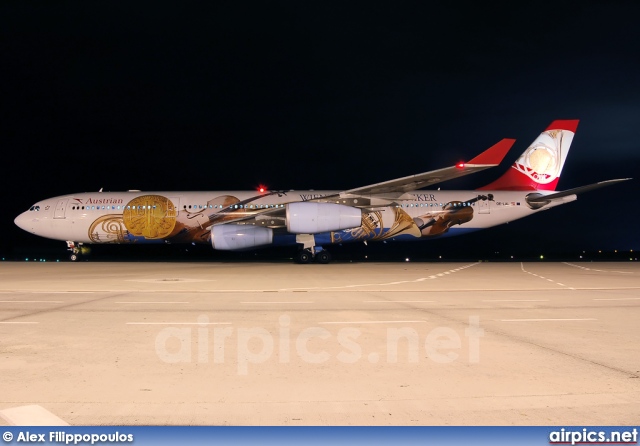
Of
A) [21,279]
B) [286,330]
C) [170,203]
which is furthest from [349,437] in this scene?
[170,203]

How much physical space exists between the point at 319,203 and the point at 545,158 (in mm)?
12854

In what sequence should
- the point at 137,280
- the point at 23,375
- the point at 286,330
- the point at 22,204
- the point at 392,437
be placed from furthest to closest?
the point at 22,204 → the point at 137,280 → the point at 286,330 → the point at 23,375 → the point at 392,437

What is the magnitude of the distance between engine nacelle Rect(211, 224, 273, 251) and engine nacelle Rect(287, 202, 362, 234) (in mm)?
1389

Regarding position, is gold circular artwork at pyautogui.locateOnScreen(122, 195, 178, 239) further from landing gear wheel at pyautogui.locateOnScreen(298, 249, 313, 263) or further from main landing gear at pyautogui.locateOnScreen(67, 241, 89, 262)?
landing gear wheel at pyautogui.locateOnScreen(298, 249, 313, 263)

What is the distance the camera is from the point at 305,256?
79.0 ft

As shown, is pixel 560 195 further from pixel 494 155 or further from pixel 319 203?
pixel 319 203

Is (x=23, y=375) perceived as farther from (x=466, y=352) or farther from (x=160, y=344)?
(x=466, y=352)

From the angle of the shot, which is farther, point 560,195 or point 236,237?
point 560,195

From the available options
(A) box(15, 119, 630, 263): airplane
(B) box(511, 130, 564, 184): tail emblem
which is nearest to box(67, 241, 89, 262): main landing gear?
(A) box(15, 119, 630, 263): airplane

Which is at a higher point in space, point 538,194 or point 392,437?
point 538,194

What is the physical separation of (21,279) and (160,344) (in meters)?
11.4

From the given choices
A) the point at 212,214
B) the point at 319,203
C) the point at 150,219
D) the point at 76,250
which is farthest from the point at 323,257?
the point at 76,250

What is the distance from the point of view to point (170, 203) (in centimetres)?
2552

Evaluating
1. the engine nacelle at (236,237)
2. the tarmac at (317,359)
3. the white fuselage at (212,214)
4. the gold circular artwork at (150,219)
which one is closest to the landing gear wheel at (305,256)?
the white fuselage at (212,214)
